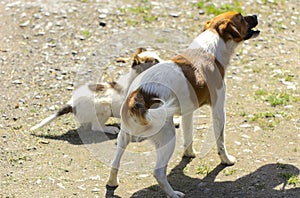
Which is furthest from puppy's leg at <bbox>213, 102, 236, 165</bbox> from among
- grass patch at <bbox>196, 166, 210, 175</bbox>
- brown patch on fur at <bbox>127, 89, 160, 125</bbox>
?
brown patch on fur at <bbox>127, 89, 160, 125</bbox>

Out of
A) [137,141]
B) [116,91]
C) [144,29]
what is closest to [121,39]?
[144,29]

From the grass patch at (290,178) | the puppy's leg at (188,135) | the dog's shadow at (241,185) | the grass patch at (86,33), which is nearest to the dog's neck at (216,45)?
the puppy's leg at (188,135)

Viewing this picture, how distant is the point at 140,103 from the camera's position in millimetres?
5605

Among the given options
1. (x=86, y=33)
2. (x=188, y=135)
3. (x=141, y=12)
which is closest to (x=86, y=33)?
(x=86, y=33)

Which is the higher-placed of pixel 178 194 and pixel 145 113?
pixel 145 113

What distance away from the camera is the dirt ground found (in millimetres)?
6348

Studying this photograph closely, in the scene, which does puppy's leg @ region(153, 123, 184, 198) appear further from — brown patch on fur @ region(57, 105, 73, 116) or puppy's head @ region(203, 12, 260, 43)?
brown patch on fur @ region(57, 105, 73, 116)

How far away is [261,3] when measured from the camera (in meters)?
10.8

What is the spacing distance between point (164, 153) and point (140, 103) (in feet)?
2.00

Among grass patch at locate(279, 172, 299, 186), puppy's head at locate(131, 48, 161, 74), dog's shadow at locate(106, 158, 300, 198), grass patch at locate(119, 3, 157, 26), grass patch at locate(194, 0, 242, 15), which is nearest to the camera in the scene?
dog's shadow at locate(106, 158, 300, 198)

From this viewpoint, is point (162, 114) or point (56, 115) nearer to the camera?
point (162, 114)

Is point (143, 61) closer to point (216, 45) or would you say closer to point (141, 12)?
point (216, 45)

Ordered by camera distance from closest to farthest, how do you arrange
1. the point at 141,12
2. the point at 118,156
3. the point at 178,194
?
the point at 178,194 → the point at 118,156 → the point at 141,12

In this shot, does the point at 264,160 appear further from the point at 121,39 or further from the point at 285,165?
the point at 121,39
